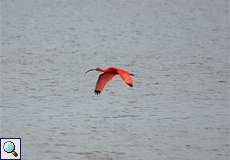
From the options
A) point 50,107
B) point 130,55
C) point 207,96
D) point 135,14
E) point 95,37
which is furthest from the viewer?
→ point 135,14

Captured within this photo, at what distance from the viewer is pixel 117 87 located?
11.6 metres

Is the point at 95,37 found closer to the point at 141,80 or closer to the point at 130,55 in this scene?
the point at 130,55

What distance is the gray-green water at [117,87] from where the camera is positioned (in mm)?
8906

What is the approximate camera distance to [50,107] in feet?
33.9

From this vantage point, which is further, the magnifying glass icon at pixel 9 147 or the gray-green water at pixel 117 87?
the gray-green water at pixel 117 87

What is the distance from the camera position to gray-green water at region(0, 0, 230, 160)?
891cm

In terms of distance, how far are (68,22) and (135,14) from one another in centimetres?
217

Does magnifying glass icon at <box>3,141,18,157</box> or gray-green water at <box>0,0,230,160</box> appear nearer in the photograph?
magnifying glass icon at <box>3,141,18,157</box>

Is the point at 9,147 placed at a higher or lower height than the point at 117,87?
lower

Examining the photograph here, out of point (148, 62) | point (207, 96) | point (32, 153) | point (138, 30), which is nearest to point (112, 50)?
point (148, 62)

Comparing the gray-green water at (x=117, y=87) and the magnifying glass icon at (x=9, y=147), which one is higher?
the gray-green water at (x=117, y=87)

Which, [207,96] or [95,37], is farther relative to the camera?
[95,37]

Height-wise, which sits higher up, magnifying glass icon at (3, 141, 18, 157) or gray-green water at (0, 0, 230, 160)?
gray-green water at (0, 0, 230, 160)

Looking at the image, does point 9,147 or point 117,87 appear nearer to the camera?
point 9,147
